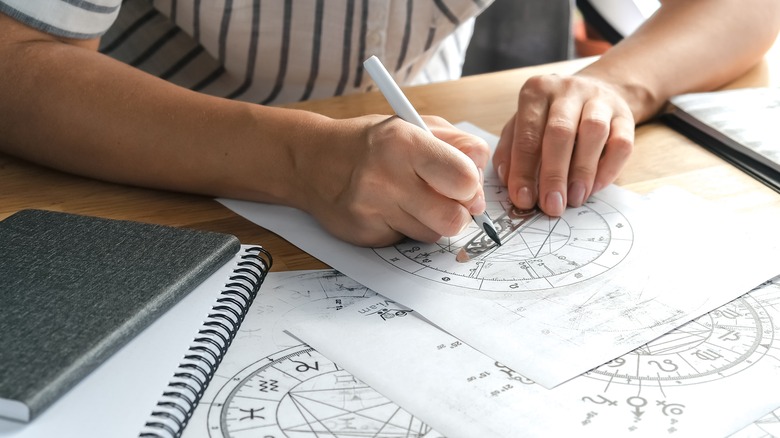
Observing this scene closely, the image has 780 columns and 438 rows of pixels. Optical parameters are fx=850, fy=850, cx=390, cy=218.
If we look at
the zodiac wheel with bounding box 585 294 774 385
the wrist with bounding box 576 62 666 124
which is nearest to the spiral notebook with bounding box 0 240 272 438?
the zodiac wheel with bounding box 585 294 774 385

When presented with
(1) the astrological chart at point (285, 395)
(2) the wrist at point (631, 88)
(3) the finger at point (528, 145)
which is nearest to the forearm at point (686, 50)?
(2) the wrist at point (631, 88)

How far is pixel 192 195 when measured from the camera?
794 millimetres

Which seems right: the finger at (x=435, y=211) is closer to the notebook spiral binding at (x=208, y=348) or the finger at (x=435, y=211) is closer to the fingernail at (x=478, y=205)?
the fingernail at (x=478, y=205)

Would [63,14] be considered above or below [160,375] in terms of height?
above

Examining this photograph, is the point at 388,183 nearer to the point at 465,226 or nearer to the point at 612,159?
the point at 465,226

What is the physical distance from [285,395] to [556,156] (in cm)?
38

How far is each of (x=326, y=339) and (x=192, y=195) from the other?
28cm

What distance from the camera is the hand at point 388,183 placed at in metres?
0.66

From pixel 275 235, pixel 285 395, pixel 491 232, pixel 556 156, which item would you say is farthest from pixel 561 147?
pixel 285 395

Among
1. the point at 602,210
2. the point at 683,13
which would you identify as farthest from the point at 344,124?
the point at 683,13

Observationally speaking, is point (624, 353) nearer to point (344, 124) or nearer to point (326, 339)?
point (326, 339)

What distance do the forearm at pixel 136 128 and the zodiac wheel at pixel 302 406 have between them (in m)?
0.24

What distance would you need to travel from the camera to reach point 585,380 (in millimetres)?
533

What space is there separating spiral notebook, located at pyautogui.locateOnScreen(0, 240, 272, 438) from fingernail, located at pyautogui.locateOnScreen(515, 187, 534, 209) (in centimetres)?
27
